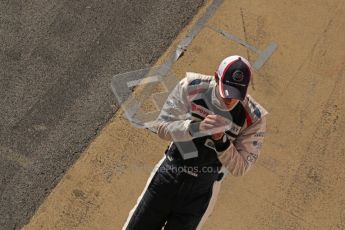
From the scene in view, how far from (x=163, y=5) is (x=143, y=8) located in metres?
0.34

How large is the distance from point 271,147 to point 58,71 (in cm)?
334

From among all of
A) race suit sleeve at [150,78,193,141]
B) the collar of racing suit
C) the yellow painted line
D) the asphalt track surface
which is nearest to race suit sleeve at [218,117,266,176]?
the collar of racing suit

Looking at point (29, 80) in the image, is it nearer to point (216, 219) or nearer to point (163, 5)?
point (163, 5)

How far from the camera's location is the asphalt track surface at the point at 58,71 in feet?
23.7

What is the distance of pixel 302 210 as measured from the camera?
711cm

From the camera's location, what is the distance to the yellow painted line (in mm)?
7020

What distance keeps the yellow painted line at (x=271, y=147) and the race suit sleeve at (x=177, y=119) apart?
1707 millimetres

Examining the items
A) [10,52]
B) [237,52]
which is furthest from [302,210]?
[10,52]

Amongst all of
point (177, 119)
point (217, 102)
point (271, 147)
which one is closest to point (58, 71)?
point (177, 119)

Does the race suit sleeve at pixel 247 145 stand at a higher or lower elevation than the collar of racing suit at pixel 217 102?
lower

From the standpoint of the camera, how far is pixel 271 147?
7562 mm

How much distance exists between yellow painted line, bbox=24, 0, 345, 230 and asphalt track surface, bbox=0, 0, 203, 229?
25 cm

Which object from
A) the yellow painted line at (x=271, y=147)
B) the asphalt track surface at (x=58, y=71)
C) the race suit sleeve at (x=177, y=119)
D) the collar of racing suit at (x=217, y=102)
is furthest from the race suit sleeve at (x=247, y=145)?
the asphalt track surface at (x=58, y=71)

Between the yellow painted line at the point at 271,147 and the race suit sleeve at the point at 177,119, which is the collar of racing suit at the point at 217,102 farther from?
the yellow painted line at the point at 271,147
